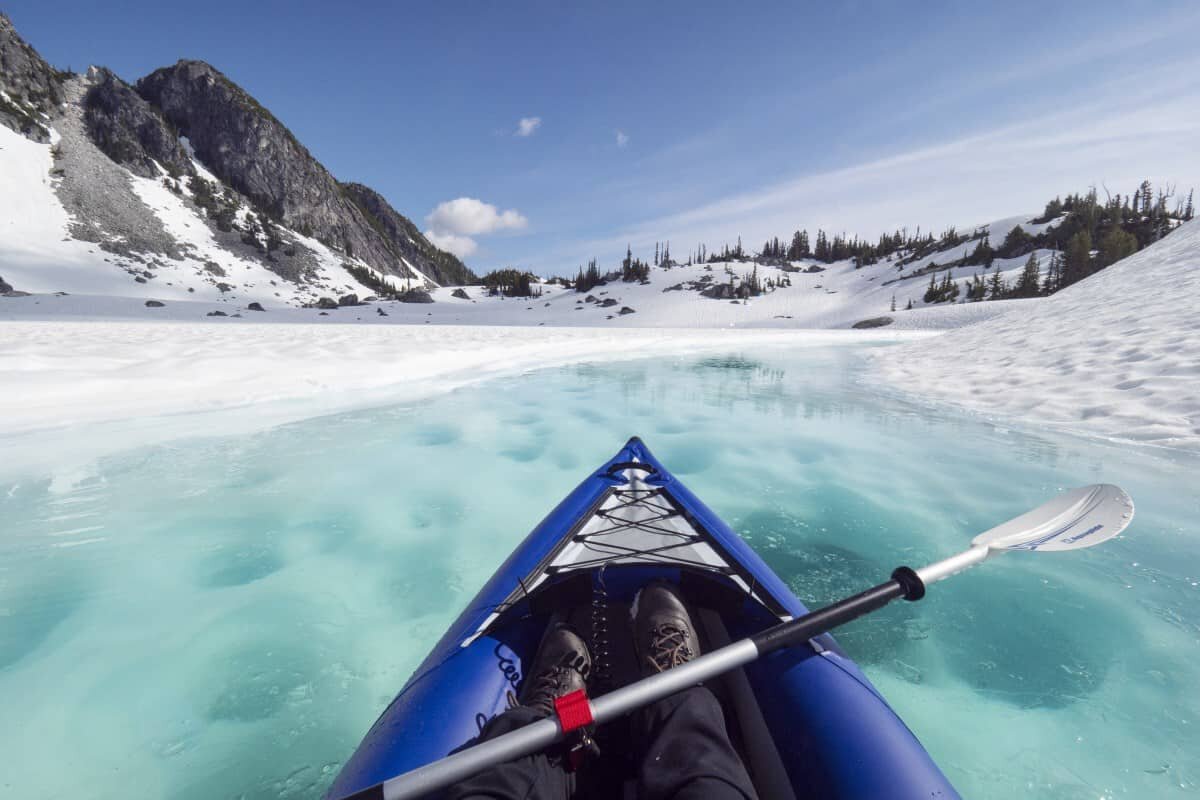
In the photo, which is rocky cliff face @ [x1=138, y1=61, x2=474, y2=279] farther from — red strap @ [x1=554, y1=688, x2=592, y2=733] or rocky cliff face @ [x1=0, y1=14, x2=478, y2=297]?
red strap @ [x1=554, y1=688, x2=592, y2=733]

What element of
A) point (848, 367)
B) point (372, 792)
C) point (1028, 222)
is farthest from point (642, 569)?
point (1028, 222)

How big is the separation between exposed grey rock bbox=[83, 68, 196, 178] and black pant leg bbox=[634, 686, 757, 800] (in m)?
95.1

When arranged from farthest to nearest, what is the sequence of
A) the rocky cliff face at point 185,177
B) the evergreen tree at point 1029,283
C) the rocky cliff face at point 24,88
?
the rocky cliff face at point 185,177 < the rocky cliff face at point 24,88 < the evergreen tree at point 1029,283

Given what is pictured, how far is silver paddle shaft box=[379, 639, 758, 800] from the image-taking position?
114cm

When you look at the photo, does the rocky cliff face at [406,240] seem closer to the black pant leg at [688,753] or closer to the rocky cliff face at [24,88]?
the rocky cliff face at [24,88]

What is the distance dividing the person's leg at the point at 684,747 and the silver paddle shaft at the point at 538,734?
138 millimetres

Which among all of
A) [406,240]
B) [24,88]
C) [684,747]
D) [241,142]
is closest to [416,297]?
[684,747]

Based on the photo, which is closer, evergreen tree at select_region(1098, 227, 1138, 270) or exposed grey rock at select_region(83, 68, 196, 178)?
evergreen tree at select_region(1098, 227, 1138, 270)

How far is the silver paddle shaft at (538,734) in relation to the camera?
3.74 ft

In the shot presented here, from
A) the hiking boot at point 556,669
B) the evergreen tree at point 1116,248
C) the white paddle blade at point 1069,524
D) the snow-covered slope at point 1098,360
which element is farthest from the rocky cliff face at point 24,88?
the evergreen tree at point 1116,248

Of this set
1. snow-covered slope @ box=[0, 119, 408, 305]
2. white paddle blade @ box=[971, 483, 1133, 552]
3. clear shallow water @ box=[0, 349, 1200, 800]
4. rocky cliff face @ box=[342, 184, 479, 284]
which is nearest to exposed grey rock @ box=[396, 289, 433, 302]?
snow-covered slope @ box=[0, 119, 408, 305]

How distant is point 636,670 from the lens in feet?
6.97

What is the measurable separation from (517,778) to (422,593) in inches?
87.9

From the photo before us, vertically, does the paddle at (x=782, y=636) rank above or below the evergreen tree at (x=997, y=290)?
below
